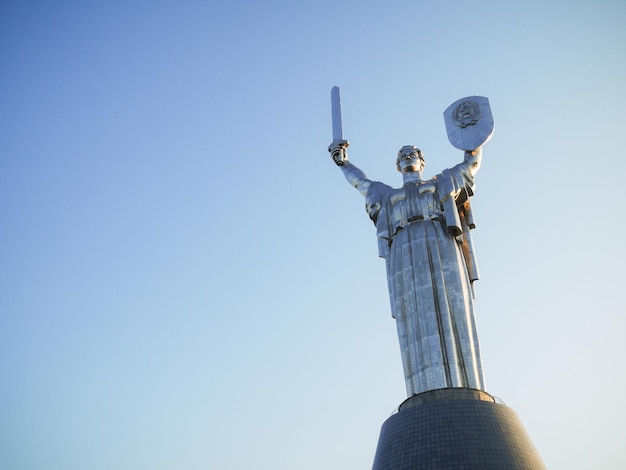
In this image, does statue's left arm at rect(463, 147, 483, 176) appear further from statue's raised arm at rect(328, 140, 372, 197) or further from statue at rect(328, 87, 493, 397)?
statue's raised arm at rect(328, 140, 372, 197)

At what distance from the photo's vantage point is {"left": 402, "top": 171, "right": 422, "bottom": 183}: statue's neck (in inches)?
641

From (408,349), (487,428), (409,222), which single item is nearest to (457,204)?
(409,222)

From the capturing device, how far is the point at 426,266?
46.7 ft

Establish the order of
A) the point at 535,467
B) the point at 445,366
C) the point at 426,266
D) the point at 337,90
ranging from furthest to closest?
the point at 337,90 < the point at 426,266 < the point at 445,366 < the point at 535,467

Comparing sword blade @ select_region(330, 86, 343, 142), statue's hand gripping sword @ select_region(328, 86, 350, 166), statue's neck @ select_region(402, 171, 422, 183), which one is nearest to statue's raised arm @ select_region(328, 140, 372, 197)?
statue's hand gripping sword @ select_region(328, 86, 350, 166)

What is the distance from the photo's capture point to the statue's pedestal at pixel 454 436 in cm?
1091

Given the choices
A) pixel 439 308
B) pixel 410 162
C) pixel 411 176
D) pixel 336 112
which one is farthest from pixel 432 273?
pixel 336 112

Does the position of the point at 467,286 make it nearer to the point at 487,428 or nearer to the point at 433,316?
the point at 433,316

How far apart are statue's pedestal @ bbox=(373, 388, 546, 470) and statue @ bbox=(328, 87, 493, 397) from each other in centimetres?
76

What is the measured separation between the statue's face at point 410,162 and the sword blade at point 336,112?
1.76 metres

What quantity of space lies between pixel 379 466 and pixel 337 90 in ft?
33.6

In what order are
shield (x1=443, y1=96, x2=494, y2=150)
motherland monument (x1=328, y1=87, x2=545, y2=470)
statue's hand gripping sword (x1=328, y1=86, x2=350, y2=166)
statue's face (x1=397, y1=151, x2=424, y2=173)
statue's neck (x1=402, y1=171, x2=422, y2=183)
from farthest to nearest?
statue's hand gripping sword (x1=328, y1=86, x2=350, y2=166) → statue's face (x1=397, y1=151, x2=424, y2=173) → statue's neck (x1=402, y1=171, x2=422, y2=183) → shield (x1=443, y1=96, x2=494, y2=150) → motherland monument (x1=328, y1=87, x2=545, y2=470)

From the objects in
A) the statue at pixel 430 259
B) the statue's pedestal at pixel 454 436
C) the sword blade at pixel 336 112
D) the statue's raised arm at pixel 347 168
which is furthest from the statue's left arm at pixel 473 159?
the statue's pedestal at pixel 454 436

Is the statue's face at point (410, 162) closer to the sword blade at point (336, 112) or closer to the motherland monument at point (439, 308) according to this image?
the motherland monument at point (439, 308)
